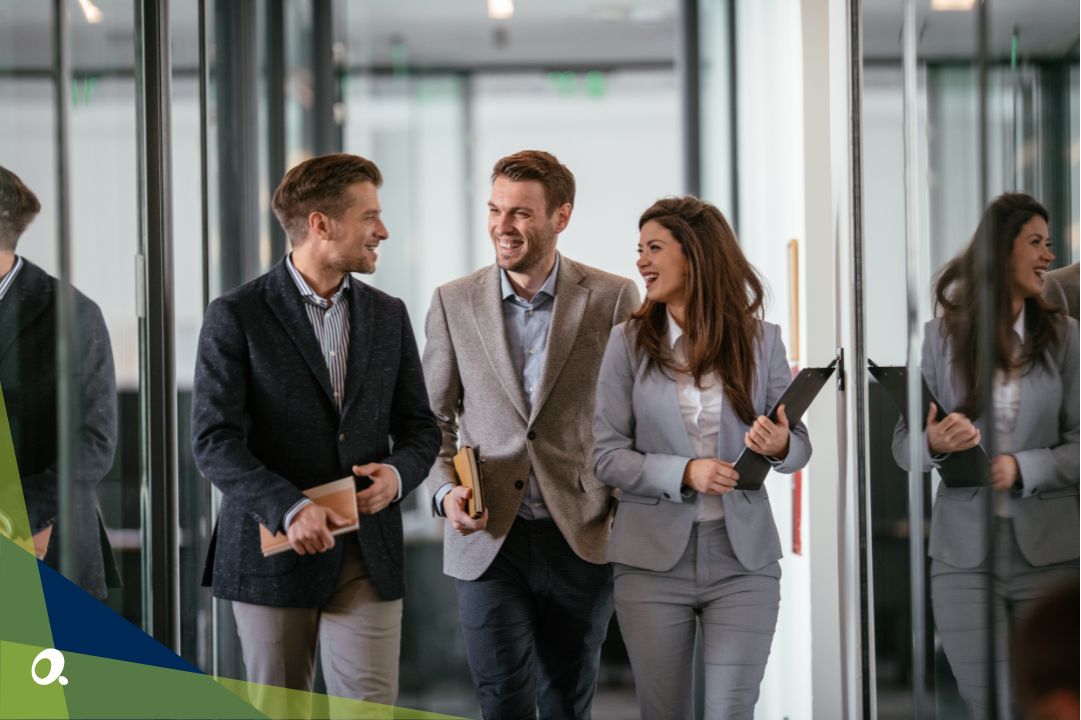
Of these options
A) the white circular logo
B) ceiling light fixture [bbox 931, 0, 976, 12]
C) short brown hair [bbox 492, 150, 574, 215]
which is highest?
ceiling light fixture [bbox 931, 0, 976, 12]

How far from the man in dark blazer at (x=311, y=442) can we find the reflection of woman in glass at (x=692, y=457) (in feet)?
1.73

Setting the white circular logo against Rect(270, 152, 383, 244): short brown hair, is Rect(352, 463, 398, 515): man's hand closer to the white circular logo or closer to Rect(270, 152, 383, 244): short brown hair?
Rect(270, 152, 383, 244): short brown hair

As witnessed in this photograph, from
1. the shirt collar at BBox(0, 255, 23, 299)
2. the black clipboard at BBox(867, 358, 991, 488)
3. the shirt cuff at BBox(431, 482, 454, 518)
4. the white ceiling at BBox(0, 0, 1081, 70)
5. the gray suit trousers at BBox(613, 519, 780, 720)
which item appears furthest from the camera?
the white ceiling at BBox(0, 0, 1081, 70)

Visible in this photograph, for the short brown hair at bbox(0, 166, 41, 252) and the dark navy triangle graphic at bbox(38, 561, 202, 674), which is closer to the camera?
the short brown hair at bbox(0, 166, 41, 252)

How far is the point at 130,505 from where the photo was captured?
343cm

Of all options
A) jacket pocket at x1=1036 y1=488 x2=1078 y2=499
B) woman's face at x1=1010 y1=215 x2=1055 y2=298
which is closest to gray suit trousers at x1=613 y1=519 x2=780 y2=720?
jacket pocket at x1=1036 y1=488 x2=1078 y2=499

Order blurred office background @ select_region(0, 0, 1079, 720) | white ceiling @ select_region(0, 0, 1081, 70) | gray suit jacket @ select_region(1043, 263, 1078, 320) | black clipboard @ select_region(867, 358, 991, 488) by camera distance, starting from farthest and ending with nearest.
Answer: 1. white ceiling @ select_region(0, 0, 1081, 70)
2. blurred office background @ select_region(0, 0, 1079, 720)
3. black clipboard @ select_region(867, 358, 991, 488)
4. gray suit jacket @ select_region(1043, 263, 1078, 320)

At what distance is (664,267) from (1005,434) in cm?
107

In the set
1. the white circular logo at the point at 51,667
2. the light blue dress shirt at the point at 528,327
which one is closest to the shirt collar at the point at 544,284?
the light blue dress shirt at the point at 528,327

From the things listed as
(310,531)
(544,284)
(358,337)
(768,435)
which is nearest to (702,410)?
(768,435)

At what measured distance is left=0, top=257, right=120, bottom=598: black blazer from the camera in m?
2.86

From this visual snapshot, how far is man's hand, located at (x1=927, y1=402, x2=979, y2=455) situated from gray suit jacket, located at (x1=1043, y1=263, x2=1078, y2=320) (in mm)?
369

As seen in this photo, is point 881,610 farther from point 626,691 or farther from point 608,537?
point 626,691

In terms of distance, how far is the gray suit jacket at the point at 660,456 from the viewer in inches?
116
